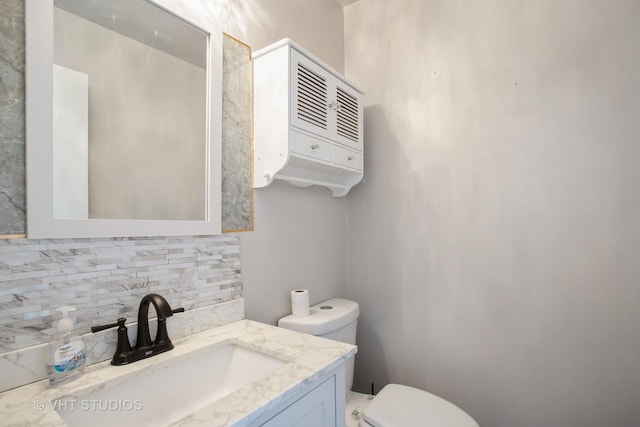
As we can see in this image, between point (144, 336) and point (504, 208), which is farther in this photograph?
point (504, 208)

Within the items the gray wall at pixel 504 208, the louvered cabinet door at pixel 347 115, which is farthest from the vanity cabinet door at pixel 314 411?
the louvered cabinet door at pixel 347 115

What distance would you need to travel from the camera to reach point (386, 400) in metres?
1.28

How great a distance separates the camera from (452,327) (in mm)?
1521

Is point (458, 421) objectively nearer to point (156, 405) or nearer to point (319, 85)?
point (156, 405)

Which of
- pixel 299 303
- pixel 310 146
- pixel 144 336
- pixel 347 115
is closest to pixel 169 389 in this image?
pixel 144 336

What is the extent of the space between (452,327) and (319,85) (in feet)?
4.22

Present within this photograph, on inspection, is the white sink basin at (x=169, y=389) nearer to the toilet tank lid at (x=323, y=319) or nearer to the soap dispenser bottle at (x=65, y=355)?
the soap dispenser bottle at (x=65, y=355)

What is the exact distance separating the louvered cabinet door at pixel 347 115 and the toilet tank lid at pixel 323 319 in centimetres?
79

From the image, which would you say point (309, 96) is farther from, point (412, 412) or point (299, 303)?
point (412, 412)

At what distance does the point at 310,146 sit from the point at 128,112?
2.09 feet

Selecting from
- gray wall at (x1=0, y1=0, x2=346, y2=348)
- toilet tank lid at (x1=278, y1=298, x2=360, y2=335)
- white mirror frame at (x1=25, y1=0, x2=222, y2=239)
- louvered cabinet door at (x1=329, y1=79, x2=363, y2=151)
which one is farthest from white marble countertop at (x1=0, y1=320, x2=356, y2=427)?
louvered cabinet door at (x1=329, y1=79, x2=363, y2=151)

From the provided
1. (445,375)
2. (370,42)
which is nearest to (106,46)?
(370,42)

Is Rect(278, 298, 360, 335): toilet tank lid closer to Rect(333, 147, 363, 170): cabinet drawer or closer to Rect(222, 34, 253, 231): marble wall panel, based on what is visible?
Rect(222, 34, 253, 231): marble wall panel

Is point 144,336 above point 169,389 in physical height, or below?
above
